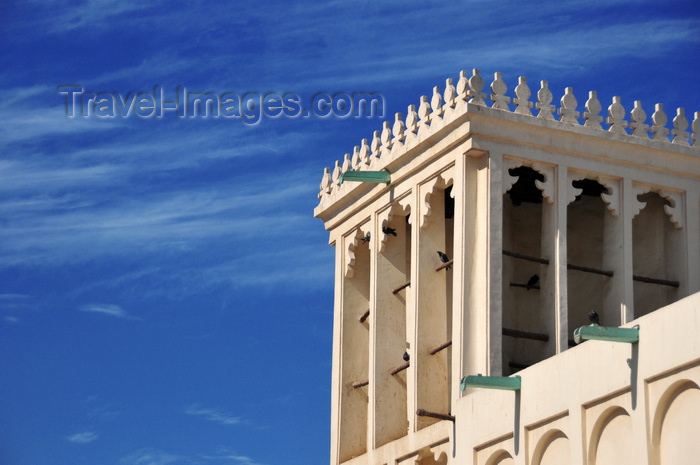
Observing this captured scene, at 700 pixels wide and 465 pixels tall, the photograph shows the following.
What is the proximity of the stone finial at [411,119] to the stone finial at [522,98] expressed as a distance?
2.08 meters

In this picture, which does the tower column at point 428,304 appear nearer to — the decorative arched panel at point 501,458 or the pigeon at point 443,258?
the pigeon at point 443,258

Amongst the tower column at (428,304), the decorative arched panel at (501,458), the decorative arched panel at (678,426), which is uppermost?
the tower column at (428,304)

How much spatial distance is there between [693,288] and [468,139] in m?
5.06

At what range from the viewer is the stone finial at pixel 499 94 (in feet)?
87.1

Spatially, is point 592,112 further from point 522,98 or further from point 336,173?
point 336,173

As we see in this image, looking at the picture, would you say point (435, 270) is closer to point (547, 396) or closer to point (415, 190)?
point (415, 190)

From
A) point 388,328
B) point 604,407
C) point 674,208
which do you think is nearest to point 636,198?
point 674,208

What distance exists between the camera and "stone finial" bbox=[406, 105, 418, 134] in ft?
92.1

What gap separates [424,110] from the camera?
91.0 feet

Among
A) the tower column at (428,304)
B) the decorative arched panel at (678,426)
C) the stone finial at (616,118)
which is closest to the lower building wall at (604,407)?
the decorative arched panel at (678,426)

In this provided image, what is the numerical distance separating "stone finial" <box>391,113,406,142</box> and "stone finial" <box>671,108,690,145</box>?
15.8 feet

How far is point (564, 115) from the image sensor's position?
88.8 ft

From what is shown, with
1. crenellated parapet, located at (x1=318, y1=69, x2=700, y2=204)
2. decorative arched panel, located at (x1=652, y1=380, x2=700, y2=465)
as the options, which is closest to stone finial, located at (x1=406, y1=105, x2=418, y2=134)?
crenellated parapet, located at (x1=318, y1=69, x2=700, y2=204)

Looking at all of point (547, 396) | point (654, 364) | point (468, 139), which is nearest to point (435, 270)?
point (468, 139)
